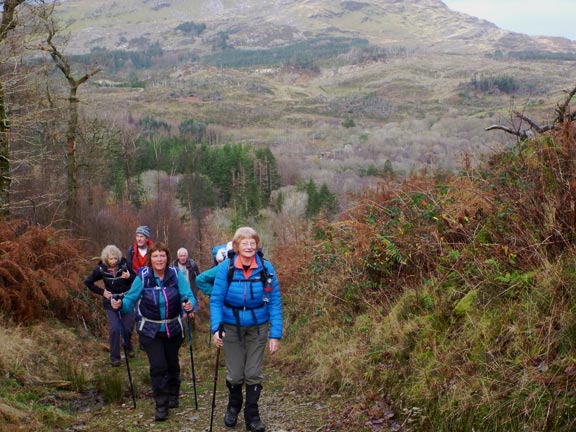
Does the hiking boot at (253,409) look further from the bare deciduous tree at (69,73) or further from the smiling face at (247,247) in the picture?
the bare deciduous tree at (69,73)

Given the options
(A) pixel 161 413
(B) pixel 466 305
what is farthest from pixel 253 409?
(B) pixel 466 305

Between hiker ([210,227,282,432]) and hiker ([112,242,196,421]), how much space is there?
31.5 inches

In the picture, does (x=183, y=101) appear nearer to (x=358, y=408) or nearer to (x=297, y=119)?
(x=297, y=119)

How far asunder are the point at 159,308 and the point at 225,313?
943mm

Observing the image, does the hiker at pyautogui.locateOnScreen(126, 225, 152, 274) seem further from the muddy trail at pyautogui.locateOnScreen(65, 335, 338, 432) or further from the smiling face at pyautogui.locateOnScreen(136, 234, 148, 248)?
the muddy trail at pyautogui.locateOnScreen(65, 335, 338, 432)

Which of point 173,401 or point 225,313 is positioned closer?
point 225,313

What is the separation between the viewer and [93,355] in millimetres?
9219

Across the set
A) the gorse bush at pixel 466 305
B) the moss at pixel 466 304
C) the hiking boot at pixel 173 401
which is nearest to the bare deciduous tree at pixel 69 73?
the hiking boot at pixel 173 401

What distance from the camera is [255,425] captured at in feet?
17.8

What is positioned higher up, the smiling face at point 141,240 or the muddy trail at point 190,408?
the smiling face at point 141,240

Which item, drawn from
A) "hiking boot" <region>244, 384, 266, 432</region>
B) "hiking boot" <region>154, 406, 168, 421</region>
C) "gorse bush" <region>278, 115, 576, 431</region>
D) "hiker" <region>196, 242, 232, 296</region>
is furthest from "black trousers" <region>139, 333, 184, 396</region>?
"gorse bush" <region>278, 115, 576, 431</region>

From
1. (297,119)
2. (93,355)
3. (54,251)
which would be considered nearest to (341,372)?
(93,355)

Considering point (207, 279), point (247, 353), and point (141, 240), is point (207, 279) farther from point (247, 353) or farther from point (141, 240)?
point (141, 240)

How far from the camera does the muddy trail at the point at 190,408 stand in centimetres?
570
